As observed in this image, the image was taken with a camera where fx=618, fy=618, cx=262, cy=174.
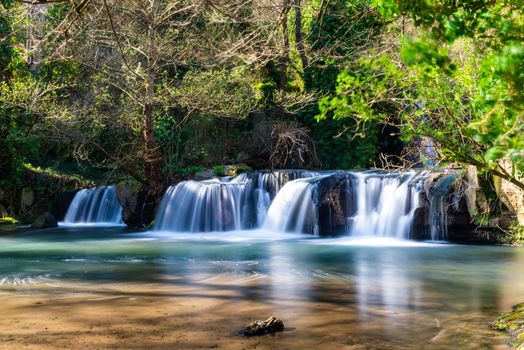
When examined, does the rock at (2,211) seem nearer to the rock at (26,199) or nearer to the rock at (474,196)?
the rock at (26,199)

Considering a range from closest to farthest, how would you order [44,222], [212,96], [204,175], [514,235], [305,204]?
1. [514,235]
2. [305,204]
3. [212,96]
4. [44,222]
5. [204,175]

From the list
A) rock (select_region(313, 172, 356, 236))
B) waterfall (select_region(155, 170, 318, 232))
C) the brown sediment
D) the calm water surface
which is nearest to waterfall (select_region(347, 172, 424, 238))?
rock (select_region(313, 172, 356, 236))

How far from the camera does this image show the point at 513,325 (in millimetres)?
5680

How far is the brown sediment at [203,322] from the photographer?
5.36 meters

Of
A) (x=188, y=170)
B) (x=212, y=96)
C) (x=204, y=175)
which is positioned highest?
(x=212, y=96)

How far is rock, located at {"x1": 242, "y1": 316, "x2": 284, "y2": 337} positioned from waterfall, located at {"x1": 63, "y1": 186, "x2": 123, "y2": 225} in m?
16.9

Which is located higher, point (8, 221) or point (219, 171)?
point (219, 171)

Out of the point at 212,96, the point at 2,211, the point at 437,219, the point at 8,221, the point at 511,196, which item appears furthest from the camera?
the point at 2,211

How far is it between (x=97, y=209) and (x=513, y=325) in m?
18.7

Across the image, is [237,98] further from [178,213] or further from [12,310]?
[12,310]

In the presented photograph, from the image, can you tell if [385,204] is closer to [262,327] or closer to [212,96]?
[212,96]

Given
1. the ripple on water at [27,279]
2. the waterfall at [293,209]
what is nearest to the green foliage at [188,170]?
the waterfall at [293,209]

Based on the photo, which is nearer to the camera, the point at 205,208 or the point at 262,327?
the point at 262,327

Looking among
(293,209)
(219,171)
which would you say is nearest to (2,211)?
(219,171)
